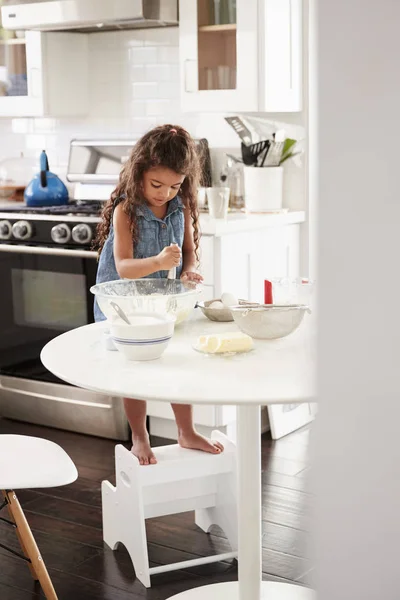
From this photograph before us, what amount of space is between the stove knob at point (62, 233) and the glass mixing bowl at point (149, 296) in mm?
1547

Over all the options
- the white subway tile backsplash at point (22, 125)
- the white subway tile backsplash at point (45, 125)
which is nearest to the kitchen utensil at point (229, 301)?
the white subway tile backsplash at point (45, 125)

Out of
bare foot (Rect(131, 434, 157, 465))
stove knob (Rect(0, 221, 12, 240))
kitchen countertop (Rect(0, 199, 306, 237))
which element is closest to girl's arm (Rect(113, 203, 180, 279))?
bare foot (Rect(131, 434, 157, 465))

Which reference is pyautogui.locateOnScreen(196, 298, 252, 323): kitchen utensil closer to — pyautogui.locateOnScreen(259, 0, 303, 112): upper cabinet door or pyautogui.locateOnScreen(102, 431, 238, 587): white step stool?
pyautogui.locateOnScreen(102, 431, 238, 587): white step stool

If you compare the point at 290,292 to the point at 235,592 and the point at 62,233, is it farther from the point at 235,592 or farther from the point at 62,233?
the point at 62,233

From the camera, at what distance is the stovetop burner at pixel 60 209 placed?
13.0 ft

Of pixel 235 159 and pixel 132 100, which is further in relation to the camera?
pixel 132 100

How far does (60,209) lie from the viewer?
405 centimetres

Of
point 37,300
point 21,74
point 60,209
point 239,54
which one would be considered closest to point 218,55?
point 239,54

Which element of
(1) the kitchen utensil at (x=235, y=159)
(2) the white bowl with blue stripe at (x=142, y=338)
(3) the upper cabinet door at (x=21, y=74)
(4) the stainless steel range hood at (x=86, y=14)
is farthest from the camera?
(3) the upper cabinet door at (x=21, y=74)

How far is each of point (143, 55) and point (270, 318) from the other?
8.25ft

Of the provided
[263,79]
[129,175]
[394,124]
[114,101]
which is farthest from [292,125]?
[394,124]

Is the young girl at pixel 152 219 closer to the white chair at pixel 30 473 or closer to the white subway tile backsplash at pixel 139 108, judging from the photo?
Answer: the white chair at pixel 30 473

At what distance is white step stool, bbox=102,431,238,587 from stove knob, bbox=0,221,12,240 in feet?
5.34

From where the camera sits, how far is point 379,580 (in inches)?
19.1
